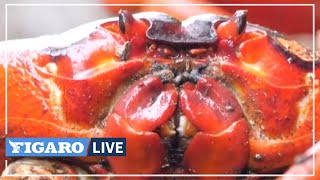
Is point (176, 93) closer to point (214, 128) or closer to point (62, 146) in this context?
point (214, 128)

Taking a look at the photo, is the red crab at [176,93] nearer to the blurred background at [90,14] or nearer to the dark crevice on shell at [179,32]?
the dark crevice on shell at [179,32]

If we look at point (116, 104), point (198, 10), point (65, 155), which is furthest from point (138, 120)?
point (198, 10)

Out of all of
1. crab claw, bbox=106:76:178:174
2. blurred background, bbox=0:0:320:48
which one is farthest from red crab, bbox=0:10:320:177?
blurred background, bbox=0:0:320:48

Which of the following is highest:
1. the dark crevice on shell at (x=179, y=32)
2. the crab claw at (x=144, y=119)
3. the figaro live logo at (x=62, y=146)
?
the dark crevice on shell at (x=179, y=32)

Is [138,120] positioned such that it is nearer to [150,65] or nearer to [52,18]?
[150,65]

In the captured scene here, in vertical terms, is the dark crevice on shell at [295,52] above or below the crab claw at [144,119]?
above

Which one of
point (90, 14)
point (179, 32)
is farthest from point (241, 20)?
point (90, 14)

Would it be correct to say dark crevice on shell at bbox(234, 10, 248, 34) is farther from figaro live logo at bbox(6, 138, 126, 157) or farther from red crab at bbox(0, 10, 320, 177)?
figaro live logo at bbox(6, 138, 126, 157)

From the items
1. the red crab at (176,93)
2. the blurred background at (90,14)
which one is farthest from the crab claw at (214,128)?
the blurred background at (90,14)
